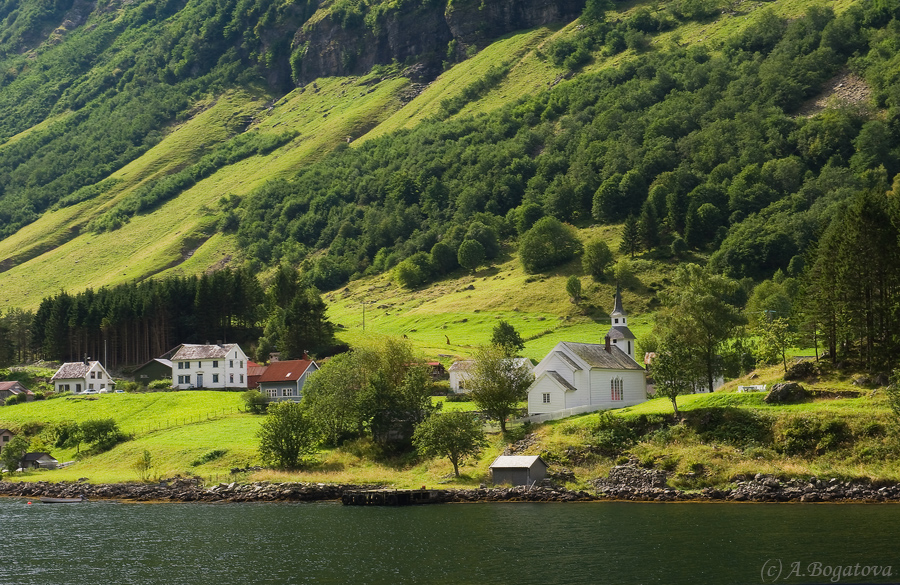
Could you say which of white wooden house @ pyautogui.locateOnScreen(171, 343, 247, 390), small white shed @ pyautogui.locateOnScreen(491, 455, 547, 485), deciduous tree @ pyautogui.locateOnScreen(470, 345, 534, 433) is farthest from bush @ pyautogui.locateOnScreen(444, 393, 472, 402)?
white wooden house @ pyautogui.locateOnScreen(171, 343, 247, 390)

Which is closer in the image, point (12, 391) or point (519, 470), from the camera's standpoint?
point (519, 470)

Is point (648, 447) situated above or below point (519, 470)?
above

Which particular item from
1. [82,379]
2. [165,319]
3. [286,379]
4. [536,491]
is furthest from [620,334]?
[82,379]

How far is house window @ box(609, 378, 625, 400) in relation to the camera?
90056mm

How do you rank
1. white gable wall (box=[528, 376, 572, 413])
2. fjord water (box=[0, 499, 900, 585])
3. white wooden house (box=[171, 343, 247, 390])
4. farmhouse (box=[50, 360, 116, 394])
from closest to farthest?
1. fjord water (box=[0, 499, 900, 585])
2. white gable wall (box=[528, 376, 572, 413])
3. white wooden house (box=[171, 343, 247, 390])
4. farmhouse (box=[50, 360, 116, 394])

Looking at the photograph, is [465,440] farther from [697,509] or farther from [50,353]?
[50,353]

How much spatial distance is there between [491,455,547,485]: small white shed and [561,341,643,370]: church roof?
17.2 metres

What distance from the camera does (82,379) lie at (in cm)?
12388

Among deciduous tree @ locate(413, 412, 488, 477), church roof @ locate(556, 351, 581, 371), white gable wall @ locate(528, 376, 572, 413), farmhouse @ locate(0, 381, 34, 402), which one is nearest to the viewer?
deciduous tree @ locate(413, 412, 488, 477)

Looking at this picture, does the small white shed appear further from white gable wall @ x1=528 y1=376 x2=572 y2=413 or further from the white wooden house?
Result: the white wooden house

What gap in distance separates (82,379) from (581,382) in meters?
68.6

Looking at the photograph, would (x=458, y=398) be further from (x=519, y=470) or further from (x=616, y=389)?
(x=519, y=470)

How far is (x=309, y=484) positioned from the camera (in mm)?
76562

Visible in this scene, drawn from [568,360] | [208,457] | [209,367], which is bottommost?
[208,457]
